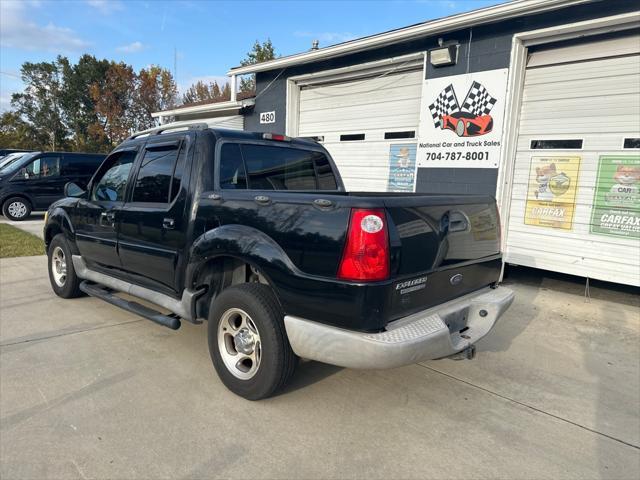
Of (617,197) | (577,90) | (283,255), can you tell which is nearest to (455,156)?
(577,90)

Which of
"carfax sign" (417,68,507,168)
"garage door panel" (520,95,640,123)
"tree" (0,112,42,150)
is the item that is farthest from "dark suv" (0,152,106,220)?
"tree" (0,112,42,150)

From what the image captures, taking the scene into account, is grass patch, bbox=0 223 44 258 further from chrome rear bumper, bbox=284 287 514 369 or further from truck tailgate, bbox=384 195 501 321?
truck tailgate, bbox=384 195 501 321

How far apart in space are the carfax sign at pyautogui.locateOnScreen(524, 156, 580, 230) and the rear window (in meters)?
3.78

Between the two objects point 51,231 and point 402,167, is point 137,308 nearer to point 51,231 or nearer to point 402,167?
point 51,231

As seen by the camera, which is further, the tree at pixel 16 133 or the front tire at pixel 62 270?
the tree at pixel 16 133

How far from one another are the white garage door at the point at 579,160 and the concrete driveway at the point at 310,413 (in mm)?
1938

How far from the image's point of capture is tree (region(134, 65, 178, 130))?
1747 inches

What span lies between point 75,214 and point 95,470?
11.1 ft

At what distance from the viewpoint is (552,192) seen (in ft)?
21.3

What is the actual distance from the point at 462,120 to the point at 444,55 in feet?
3.62

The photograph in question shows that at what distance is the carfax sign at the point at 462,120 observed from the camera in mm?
6754

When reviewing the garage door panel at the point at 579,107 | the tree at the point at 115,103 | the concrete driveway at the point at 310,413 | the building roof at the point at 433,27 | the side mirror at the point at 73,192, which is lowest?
the concrete driveway at the point at 310,413

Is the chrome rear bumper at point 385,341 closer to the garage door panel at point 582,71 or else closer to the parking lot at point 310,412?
the parking lot at point 310,412

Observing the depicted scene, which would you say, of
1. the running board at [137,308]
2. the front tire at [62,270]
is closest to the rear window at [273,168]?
the running board at [137,308]
